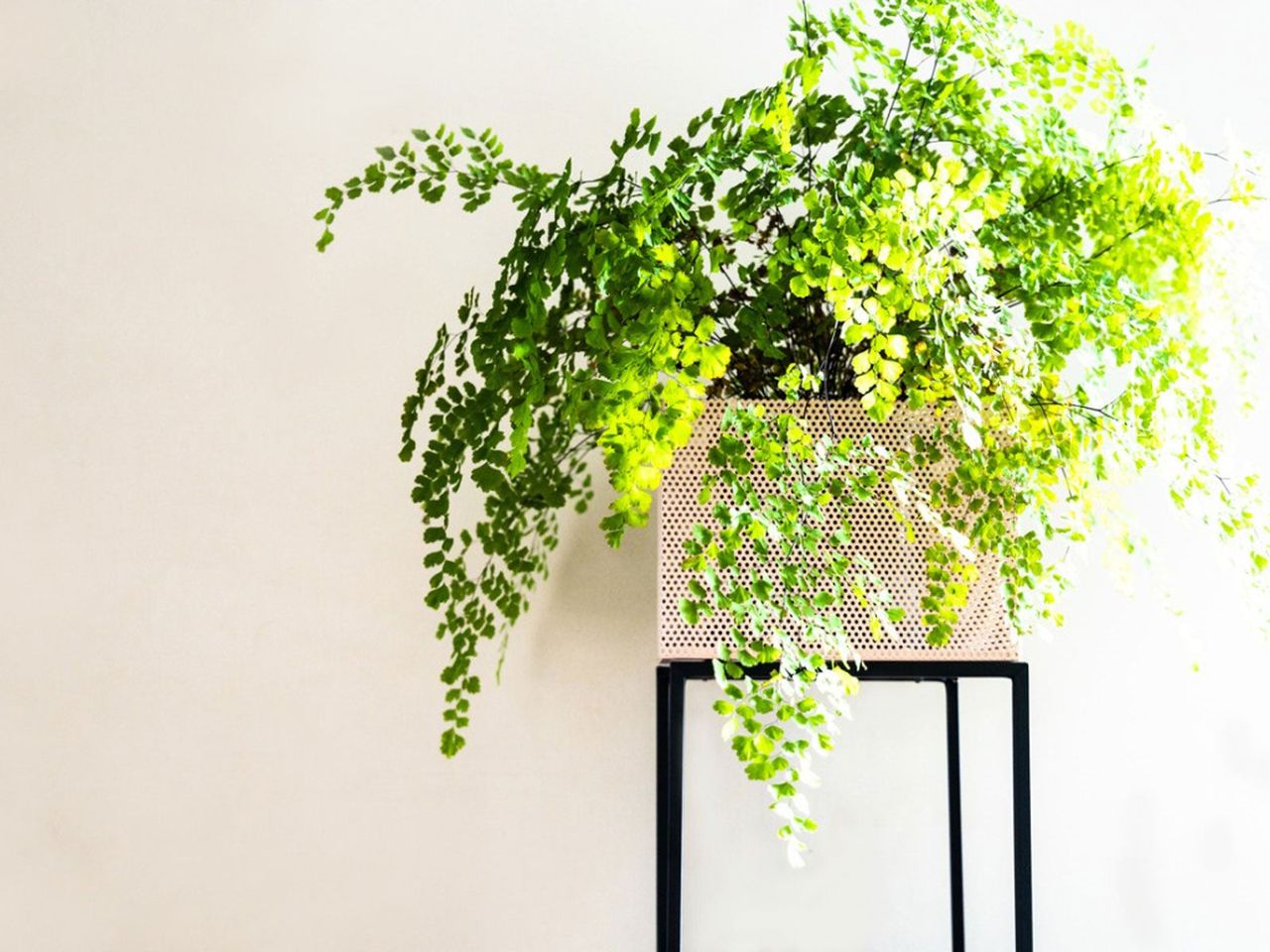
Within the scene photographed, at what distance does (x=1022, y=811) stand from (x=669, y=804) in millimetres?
363

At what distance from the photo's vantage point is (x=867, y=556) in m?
1.21

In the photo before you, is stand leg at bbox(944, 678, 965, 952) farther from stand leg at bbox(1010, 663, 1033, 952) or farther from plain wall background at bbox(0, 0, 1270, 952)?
stand leg at bbox(1010, 663, 1033, 952)

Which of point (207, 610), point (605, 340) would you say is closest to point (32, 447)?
point (207, 610)

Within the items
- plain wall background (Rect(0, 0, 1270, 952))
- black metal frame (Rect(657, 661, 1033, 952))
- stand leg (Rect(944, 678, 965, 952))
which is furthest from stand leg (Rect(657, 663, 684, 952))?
stand leg (Rect(944, 678, 965, 952))

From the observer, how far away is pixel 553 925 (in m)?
1.62

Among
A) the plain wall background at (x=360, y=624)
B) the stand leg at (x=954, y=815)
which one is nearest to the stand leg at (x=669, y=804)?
the plain wall background at (x=360, y=624)

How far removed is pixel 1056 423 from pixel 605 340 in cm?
42

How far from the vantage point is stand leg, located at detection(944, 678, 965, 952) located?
1478 mm

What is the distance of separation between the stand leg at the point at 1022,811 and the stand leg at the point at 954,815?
0.70 feet

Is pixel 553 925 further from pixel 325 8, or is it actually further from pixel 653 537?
pixel 325 8

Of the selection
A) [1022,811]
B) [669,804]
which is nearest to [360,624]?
[669,804]

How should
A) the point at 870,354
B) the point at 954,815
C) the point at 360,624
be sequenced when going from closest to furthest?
the point at 870,354, the point at 954,815, the point at 360,624

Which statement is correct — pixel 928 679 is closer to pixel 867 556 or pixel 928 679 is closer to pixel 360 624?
pixel 867 556

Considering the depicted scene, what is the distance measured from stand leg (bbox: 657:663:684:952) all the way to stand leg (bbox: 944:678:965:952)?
0.34 meters
